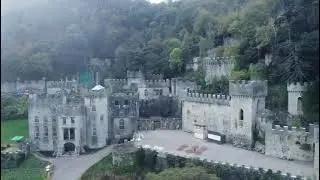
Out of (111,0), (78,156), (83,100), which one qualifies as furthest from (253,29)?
(111,0)

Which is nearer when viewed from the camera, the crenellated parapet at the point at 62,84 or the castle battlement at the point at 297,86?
the castle battlement at the point at 297,86

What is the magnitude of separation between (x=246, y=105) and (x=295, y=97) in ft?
11.4

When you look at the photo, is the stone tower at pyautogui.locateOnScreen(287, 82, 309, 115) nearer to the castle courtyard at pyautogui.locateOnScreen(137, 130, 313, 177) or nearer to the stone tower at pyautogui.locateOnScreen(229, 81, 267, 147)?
the stone tower at pyautogui.locateOnScreen(229, 81, 267, 147)

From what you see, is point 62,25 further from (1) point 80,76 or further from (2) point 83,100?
(2) point 83,100

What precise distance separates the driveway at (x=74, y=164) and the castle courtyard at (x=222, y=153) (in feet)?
12.8

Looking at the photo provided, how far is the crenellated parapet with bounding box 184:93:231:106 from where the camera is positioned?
121 ft

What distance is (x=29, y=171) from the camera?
120 ft

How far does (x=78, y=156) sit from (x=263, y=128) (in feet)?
52.1

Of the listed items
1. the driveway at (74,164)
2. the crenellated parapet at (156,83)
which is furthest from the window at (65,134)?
the crenellated parapet at (156,83)

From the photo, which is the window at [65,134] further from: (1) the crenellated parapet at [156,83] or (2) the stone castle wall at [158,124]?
(1) the crenellated parapet at [156,83]

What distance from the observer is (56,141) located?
136 ft

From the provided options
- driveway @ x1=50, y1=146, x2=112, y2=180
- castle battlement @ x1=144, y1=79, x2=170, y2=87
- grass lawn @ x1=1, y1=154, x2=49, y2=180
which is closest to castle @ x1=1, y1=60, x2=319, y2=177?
driveway @ x1=50, y1=146, x2=112, y2=180

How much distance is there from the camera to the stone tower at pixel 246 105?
112ft

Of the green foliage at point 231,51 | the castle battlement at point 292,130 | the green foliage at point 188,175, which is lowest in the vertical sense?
the green foliage at point 188,175
